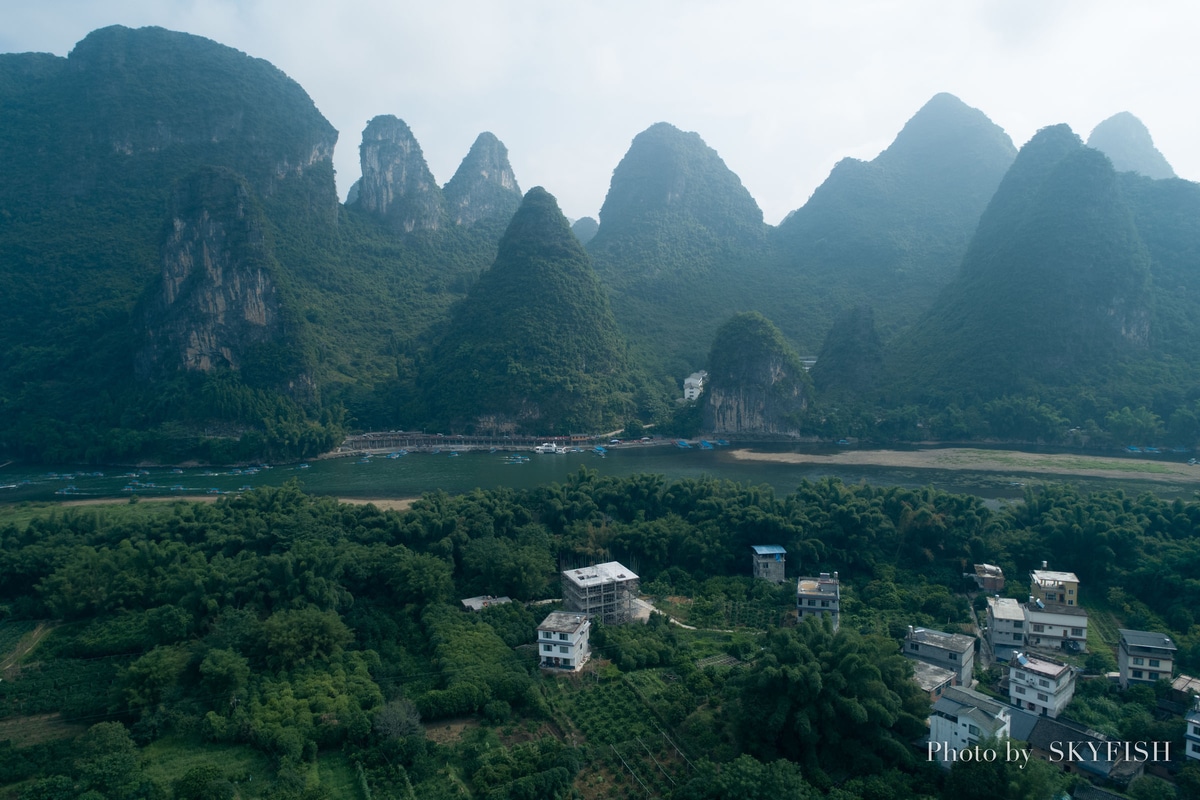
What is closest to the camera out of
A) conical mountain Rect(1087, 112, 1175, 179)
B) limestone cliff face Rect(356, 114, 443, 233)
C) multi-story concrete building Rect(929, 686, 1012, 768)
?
multi-story concrete building Rect(929, 686, 1012, 768)

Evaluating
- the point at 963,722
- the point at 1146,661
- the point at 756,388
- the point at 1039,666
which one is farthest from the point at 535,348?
the point at 963,722

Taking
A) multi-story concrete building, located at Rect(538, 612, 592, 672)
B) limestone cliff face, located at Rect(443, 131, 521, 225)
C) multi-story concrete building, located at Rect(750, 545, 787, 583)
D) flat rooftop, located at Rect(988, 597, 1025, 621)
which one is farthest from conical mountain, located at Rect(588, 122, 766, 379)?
multi-story concrete building, located at Rect(538, 612, 592, 672)

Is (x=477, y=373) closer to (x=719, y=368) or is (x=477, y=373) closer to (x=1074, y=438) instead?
(x=719, y=368)

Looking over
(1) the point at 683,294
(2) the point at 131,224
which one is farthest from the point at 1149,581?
(2) the point at 131,224

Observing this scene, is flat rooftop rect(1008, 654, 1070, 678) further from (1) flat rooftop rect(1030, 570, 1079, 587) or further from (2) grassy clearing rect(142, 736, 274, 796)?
(2) grassy clearing rect(142, 736, 274, 796)

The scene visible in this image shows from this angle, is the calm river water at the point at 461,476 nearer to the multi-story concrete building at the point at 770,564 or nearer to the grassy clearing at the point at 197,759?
the multi-story concrete building at the point at 770,564

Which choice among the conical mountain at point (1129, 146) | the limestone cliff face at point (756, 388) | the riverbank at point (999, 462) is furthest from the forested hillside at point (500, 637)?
the conical mountain at point (1129, 146)
